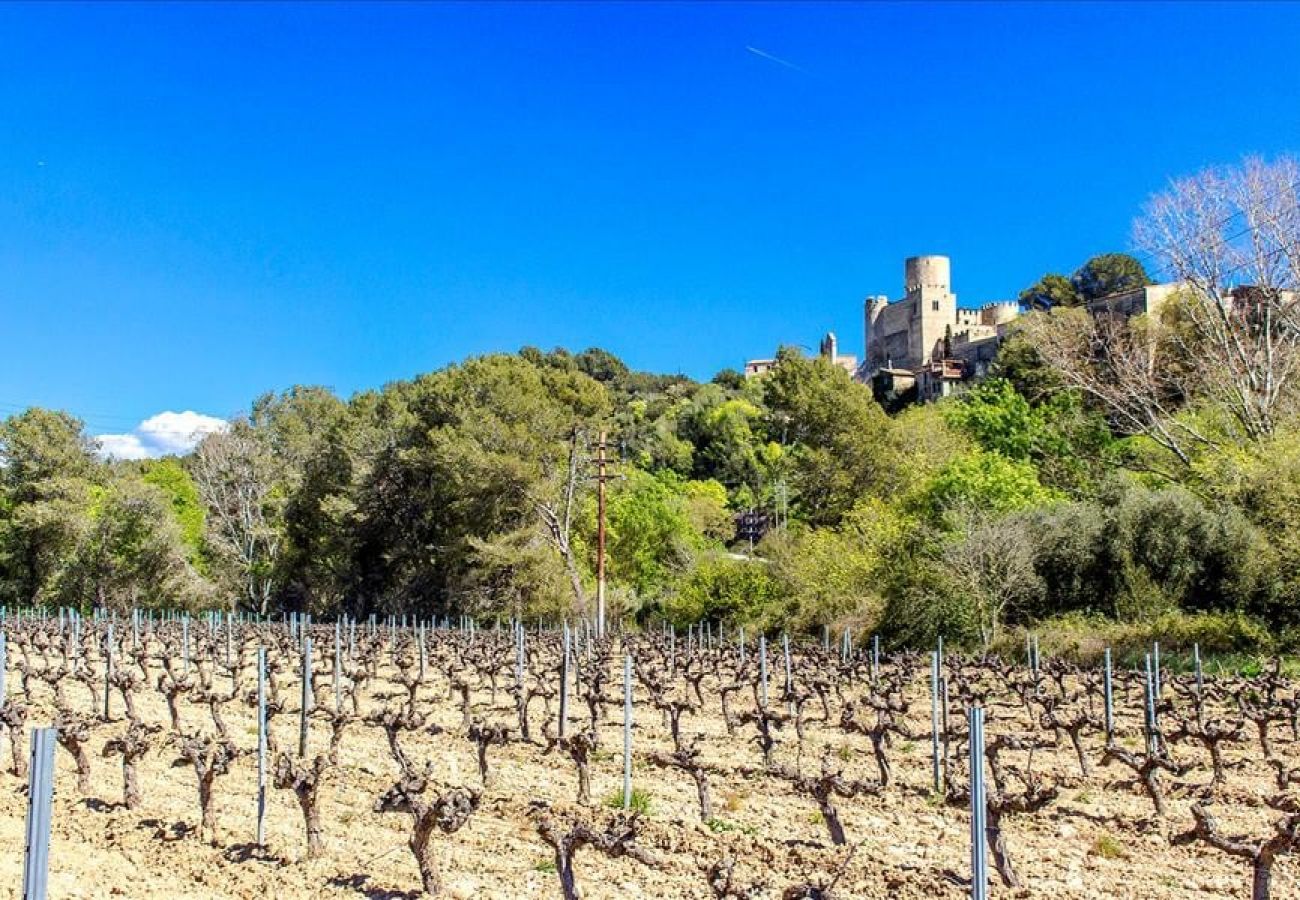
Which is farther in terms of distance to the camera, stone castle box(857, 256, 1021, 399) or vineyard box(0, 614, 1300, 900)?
stone castle box(857, 256, 1021, 399)

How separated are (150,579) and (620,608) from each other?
21368 millimetres

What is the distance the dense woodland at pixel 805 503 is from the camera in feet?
73.5

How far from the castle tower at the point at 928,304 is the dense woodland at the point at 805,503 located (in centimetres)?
3106

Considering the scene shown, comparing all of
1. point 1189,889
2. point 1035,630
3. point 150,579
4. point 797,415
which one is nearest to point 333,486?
point 150,579

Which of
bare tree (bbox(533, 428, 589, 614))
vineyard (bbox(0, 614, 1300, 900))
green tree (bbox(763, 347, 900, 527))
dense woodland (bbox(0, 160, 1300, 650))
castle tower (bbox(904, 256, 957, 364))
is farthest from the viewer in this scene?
castle tower (bbox(904, 256, 957, 364))

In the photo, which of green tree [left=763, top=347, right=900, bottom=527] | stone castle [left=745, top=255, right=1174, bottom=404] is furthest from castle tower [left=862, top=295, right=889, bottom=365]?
green tree [left=763, top=347, right=900, bottom=527]

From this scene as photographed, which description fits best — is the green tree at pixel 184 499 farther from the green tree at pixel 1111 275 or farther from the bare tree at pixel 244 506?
the green tree at pixel 1111 275

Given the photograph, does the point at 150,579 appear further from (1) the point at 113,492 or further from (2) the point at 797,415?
(2) the point at 797,415

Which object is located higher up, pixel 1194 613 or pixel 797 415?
pixel 797 415

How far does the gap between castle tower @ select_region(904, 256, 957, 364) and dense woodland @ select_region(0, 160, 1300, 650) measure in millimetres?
31058

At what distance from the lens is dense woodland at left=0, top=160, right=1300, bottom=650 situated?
22391mm

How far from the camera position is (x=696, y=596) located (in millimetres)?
30156

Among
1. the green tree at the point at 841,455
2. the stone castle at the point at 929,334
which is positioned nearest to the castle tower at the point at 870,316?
the stone castle at the point at 929,334

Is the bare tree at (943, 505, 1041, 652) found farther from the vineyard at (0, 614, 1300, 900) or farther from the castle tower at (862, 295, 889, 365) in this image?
the castle tower at (862, 295, 889, 365)
